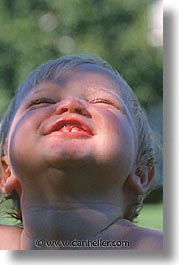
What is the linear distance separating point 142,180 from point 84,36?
2.69 ft

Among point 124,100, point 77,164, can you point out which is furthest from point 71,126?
point 124,100

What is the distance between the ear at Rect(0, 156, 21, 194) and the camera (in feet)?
10.6

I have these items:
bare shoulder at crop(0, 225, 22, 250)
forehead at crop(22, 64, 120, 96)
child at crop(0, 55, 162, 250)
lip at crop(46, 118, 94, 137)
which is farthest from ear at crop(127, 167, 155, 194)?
bare shoulder at crop(0, 225, 22, 250)

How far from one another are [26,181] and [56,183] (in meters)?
0.16

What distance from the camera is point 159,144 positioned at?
10.7ft

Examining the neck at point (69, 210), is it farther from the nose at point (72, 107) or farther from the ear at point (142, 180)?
the nose at point (72, 107)

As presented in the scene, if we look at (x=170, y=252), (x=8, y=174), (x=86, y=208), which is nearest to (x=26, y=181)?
(x=8, y=174)

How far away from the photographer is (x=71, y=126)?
3.21m

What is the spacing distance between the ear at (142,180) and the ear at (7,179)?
0.59m

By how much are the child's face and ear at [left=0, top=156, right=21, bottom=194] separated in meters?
0.04

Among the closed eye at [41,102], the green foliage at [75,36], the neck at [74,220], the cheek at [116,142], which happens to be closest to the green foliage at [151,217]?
the neck at [74,220]

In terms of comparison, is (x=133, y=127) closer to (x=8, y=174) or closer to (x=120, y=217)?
(x=120, y=217)

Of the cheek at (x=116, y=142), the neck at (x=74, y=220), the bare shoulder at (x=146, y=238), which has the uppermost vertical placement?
the cheek at (x=116, y=142)

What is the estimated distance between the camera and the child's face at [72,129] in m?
3.18
